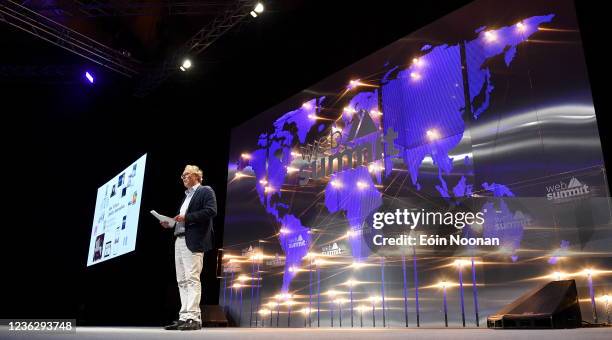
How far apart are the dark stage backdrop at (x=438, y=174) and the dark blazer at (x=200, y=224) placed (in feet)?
7.58

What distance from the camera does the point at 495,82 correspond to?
14.3ft

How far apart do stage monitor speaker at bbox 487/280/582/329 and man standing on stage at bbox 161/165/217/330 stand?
1962 millimetres

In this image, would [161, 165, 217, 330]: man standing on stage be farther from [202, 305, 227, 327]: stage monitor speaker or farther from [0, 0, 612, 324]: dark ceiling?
[0, 0, 612, 324]: dark ceiling

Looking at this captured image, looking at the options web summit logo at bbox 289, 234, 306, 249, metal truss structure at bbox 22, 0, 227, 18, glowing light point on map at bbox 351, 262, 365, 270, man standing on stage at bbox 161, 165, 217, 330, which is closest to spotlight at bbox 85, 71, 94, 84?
metal truss structure at bbox 22, 0, 227, 18

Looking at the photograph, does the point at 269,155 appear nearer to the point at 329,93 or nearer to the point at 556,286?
the point at 329,93

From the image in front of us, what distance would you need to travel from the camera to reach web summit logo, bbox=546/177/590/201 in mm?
3670

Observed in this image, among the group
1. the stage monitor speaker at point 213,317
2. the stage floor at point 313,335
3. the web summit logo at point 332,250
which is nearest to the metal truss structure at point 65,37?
the stage monitor speaker at point 213,317

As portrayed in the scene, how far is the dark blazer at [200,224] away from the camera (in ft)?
9.66

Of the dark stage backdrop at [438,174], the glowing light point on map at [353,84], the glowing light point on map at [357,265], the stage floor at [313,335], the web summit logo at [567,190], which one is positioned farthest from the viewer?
the glowing light point on map at [353,84]

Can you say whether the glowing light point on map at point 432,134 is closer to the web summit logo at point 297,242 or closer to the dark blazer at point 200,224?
the web summit logo at point 297,242

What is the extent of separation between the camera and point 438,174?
4.57m

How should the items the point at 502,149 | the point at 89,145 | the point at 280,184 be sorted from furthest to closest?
the point at 89,145 → the point at 280,184 → the point at 502,149

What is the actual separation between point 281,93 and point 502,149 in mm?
3539

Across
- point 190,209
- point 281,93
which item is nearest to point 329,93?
point 281,93
